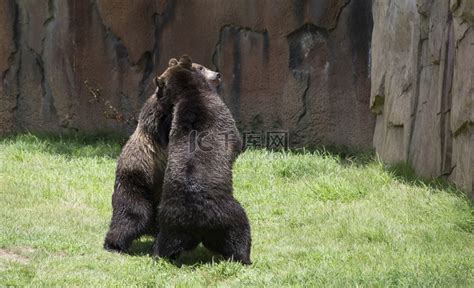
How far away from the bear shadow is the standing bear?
0.16m

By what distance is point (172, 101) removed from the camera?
7211 mm

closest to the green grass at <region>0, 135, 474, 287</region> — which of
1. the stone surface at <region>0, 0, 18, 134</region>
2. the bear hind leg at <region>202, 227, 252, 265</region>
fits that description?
the bear hind leg at <region>202, 227, 252, 265</region>

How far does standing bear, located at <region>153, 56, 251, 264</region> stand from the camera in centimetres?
667

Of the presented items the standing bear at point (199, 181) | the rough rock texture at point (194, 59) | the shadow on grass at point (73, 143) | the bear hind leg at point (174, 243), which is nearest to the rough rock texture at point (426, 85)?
the rough rock texture at point (194, 59)

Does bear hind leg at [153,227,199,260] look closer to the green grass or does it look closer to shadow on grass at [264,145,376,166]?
the green grass

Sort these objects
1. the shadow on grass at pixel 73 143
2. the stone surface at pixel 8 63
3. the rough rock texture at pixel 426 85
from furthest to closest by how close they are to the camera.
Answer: the stone surface at pixel 8 63
the shadow on grass at pixel 73 143
the rough rock texture at pixel 426 85

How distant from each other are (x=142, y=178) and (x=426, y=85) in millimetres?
3331

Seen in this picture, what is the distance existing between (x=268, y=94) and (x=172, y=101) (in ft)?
15.1

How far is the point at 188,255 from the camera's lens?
23.6 ft

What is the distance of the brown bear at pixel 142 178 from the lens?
7367 mm

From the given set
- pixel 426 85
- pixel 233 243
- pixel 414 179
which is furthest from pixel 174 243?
pixel 426 85

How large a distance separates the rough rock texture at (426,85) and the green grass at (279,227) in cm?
28

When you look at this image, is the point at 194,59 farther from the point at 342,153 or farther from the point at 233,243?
the point at 233,243

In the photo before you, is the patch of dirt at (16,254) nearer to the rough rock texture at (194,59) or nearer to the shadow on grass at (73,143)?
the shadow on grass at (73,143)
